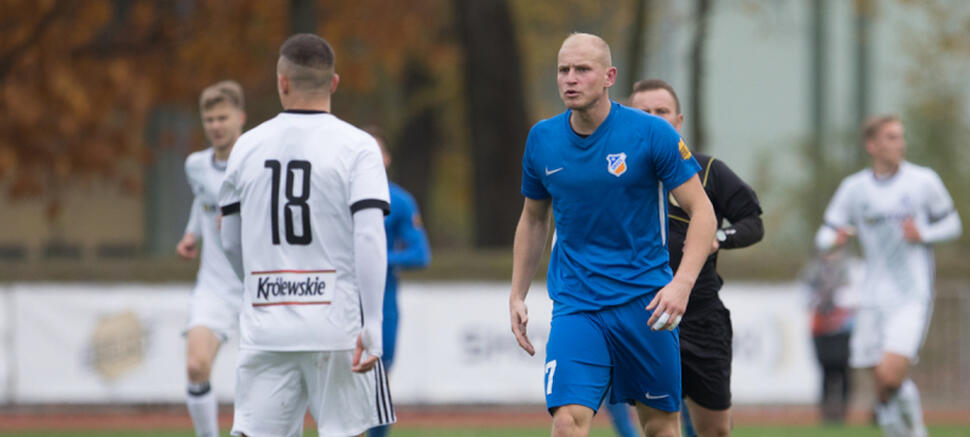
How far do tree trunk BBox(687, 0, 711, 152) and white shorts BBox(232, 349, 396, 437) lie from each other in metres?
11.2

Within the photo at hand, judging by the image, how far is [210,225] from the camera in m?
9.57

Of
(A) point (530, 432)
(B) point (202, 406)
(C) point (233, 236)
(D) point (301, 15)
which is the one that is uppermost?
(D) point (301, 15)

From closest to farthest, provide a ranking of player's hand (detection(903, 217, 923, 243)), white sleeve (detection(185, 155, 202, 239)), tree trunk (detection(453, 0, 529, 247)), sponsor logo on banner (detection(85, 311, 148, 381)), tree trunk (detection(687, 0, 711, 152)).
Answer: white sleeve (detection(185, 155, 202, 239)) → player's hand (detection(903, 217, 923, 243)) → sponsor logo on banner (detection(85, 311, 148, 381)) → tree trunk (detection(687, 0, 711, 152)) → tree trunk (detection(453, 0, 529, 247))

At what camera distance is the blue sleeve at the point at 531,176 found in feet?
22.1

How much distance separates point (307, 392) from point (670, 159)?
1962 millimetres

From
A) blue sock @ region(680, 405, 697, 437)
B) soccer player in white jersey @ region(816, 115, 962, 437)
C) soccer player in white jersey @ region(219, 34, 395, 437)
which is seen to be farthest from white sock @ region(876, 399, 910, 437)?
soccer player in white jersey @ region(219, 34, 395, 437)

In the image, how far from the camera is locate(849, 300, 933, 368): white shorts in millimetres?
10766

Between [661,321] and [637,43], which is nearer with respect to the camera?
[661,321]

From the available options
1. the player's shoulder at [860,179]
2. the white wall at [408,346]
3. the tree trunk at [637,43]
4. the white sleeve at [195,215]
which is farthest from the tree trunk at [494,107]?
the white sleeve at [195,215]

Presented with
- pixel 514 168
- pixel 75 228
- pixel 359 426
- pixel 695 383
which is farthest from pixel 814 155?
pixel 359 426

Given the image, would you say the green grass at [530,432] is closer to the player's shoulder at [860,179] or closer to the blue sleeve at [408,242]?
the player's shoulder at [860,179]

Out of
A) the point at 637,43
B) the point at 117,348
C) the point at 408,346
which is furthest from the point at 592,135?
the point at 637,43

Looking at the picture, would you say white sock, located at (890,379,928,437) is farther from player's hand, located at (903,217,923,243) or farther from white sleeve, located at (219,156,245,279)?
white sleeve, located at (219,156,245,279)

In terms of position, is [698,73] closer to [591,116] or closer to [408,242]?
[408,242]
